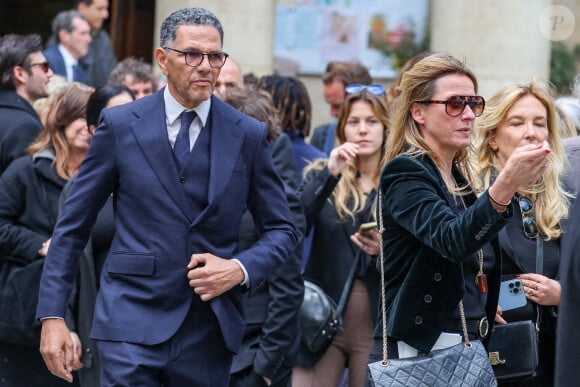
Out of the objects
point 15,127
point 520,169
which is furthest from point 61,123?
point 520,169

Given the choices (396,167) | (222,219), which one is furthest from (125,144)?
(396,167)

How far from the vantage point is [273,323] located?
6.41 meters

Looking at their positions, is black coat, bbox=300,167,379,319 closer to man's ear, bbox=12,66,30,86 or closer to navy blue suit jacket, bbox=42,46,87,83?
man's ear, bbox=12,66,30,86

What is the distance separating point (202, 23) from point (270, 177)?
28.9 inches

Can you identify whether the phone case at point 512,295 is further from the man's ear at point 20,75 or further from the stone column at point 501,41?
the stone column at point 501,41

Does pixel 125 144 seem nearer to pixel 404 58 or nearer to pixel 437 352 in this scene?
pixel 437 352

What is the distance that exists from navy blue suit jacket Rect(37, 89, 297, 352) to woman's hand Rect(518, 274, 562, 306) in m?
1.31

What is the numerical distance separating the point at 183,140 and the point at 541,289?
6.29 ft

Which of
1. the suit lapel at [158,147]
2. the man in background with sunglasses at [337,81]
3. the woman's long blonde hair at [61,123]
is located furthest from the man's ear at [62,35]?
the suit lapel at [158,147]

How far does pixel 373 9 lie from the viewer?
47.3 feet

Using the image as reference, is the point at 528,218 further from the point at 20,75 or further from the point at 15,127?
the point at 20,75

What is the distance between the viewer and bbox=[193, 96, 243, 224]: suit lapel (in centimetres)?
512

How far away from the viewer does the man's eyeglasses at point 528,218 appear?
6.07m

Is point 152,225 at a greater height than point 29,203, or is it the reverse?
point 152,225
